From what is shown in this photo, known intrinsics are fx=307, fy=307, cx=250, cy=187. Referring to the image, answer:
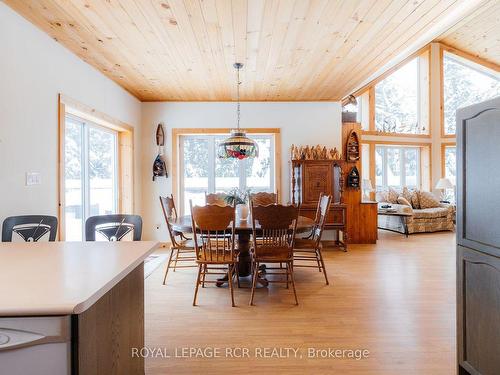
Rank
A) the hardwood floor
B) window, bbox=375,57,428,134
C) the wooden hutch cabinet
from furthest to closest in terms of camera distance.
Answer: window, bbox=375,57,428,134, the wooden hutch cabinet, the hardwood floor

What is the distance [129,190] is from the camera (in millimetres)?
5039

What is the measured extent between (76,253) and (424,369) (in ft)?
6.95

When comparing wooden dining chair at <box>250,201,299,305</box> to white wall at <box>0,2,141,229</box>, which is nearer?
white wall at <box>0,2,141,229</box>

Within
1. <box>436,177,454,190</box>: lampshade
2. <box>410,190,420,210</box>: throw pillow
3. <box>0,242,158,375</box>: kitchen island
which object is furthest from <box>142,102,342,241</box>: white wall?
<box>0,242,158,375</box>: kitchen island

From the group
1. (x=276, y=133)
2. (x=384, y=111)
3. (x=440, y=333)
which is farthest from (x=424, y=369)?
(x=384, y=111)

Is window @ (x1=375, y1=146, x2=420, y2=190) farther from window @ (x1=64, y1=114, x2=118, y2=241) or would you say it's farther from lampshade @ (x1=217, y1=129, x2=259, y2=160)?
window @ (x1=64, y1=114, x2=118, y2=241)

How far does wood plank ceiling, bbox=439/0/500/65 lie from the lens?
6093mm

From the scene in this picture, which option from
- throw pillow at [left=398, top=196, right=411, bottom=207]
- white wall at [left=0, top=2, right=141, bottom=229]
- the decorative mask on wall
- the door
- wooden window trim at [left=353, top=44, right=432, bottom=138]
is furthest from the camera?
wooden window trim at [left=353, top=44, right=432, bottom=138]

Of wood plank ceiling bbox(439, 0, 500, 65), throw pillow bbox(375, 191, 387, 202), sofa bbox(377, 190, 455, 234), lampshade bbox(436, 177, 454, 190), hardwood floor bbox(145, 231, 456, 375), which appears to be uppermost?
wood plank ceiling bbox(439, 0, 500, 65)

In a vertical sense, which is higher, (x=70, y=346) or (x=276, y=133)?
(x=276, y=133)

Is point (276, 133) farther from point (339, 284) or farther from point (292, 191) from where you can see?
point (339, 284)

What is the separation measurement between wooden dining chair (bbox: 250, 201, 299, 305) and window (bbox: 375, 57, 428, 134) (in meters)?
6.00

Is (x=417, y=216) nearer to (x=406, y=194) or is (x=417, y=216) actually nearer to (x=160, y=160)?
(x=406, y=194)

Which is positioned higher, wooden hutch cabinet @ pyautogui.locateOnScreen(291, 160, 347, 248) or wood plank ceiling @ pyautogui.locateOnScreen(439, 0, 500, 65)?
wood plank ceiling @ pyautogui.locateOnScreen(439, 0, 500, 65)
